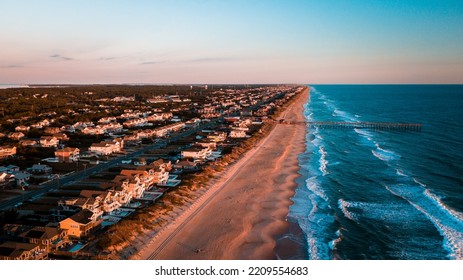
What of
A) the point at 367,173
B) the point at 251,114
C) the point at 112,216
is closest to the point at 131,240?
the point at 112,216

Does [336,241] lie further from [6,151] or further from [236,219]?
[6,151]

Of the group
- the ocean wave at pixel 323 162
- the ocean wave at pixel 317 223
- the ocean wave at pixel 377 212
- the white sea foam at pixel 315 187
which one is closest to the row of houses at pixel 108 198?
the ocean wave at pixel 317 223

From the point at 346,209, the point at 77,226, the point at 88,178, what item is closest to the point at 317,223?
the point at 346,209

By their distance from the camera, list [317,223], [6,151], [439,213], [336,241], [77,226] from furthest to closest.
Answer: [6,151] → [439,213] → [317,223] → [336,241] → [77,226]

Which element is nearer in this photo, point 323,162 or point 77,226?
→ point 77,226

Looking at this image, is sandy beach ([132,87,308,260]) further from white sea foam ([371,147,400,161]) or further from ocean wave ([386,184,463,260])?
white sea foam ([371,147,400,161])

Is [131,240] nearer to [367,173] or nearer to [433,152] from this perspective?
[367,173]
